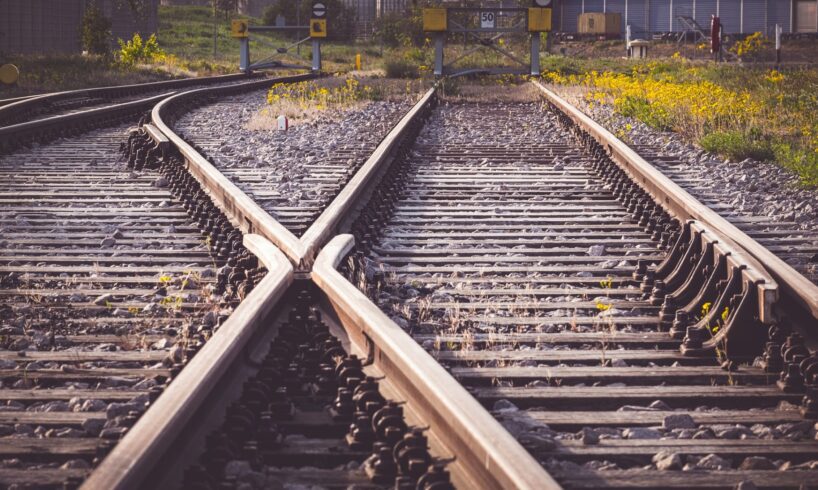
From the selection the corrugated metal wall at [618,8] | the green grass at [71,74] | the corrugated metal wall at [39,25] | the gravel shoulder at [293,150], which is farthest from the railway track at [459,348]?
the corrugated metal wall at [618,8]

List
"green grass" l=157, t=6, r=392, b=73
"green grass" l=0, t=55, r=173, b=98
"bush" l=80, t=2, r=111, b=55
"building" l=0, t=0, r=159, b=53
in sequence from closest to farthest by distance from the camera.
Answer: "green grass" l=0, t=55, r=173, b=98 < "building" l=0, t=0, r=159, b=53 < "bush" l=80, t=2, r=111, b=55 < "green grass" l=157, t=6, r=392, b=73

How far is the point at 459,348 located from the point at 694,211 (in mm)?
2375

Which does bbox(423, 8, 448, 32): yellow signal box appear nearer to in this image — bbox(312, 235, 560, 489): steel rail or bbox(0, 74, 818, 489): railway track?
bbox(0, 74, 818, 489): railway track

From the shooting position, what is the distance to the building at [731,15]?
61438 millimetres

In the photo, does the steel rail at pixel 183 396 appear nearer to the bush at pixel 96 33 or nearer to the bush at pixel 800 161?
the bush at pixel 800 161

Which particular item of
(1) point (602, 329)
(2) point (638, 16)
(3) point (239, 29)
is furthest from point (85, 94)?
(2) point (638, 16)

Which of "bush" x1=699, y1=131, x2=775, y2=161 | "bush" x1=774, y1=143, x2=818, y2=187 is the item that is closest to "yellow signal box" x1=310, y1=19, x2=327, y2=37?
"bush" x1=699, y1=131, x2=775, y2=161

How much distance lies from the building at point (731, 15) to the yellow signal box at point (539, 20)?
38.1m

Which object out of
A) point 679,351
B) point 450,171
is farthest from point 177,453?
point 450,171

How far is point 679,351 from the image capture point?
13.6 feet

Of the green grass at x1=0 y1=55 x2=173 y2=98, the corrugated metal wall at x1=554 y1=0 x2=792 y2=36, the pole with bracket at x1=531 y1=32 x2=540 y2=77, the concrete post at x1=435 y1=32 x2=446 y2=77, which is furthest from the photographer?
the corrugated metal wall at x1=554 y1=0 x2=792 y2=36

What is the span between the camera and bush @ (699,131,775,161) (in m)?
9.52

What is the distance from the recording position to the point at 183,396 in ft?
9.66

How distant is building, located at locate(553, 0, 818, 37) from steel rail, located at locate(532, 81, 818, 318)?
178ft
